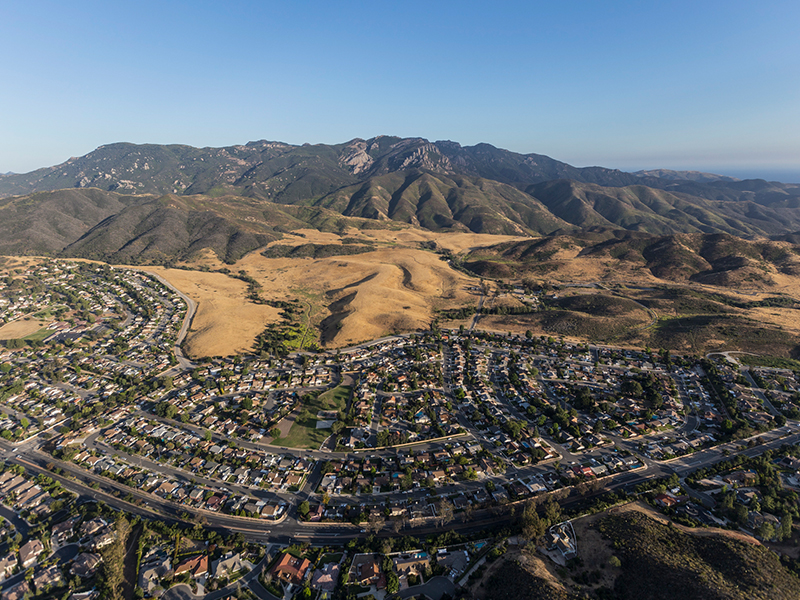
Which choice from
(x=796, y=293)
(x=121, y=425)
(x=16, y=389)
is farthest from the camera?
(x=796, y=293)

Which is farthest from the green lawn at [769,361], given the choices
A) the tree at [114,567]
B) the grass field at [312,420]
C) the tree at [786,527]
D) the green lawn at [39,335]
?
the green lawn at [39,335]

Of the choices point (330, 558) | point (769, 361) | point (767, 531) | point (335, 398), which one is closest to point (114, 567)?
point (330, 558)

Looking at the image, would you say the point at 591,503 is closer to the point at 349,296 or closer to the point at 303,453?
the point at 303,453

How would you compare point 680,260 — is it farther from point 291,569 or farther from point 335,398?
point 291,569

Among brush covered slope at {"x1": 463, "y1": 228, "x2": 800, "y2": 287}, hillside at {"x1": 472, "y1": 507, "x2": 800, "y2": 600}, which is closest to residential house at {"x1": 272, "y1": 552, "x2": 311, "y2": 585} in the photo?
hillside at {"x1": 472, "y1": 507, "x2": 800, "y2": 600}

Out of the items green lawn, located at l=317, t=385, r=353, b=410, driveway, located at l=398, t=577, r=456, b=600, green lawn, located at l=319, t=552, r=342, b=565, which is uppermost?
green lawn, located at l=317, t=385, r=353, b=410

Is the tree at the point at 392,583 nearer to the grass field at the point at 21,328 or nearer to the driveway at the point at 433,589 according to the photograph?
the driveway at the point at 433,589

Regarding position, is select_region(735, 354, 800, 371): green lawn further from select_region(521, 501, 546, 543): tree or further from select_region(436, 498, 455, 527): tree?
select_region(436, 498, 455, 527): tree

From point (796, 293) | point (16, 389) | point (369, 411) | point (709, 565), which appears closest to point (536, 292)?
point (796, 293)
